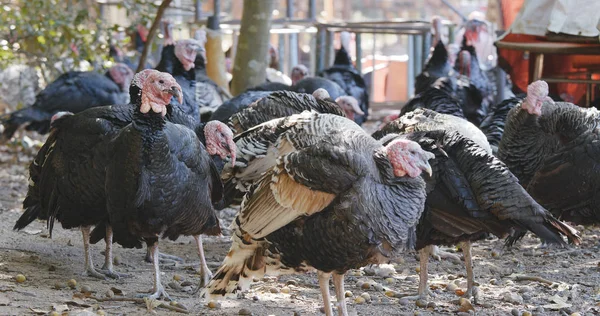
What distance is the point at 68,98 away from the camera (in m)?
8.99

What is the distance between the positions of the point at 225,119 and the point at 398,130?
1.86 metres

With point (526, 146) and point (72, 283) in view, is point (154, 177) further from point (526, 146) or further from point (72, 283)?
point (526, 146)

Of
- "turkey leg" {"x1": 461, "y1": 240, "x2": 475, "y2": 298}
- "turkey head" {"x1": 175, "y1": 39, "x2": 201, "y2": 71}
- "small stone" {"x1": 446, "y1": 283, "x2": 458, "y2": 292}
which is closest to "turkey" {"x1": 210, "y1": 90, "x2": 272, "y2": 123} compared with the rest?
"turkey head" {"x1": 175, "y1": 39, "x2": 201, "y2": 71}

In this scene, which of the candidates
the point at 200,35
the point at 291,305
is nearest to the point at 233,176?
the point at 291,305

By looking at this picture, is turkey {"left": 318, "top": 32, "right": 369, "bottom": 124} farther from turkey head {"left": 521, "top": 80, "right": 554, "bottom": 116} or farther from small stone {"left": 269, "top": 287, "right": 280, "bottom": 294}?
small stone {"left": 269, "top": 287, "right": 280, "bottom": 294}

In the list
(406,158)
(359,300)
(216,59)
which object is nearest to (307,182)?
(406,158)

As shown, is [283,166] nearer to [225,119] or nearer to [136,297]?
[136,297]

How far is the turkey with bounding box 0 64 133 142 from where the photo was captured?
9.00 m

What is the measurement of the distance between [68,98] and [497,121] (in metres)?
4.63

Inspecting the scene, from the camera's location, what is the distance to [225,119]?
7004 mm

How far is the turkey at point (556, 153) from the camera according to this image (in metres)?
5.63

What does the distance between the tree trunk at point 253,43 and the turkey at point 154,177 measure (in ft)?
12.8

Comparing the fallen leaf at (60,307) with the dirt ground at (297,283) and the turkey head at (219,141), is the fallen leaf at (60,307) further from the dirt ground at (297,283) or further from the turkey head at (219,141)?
the turkey head at (219,141)

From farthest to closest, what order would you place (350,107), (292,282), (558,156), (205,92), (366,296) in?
(205,92) < (350,107) < (558,156) < (292,282) < (366,296)
